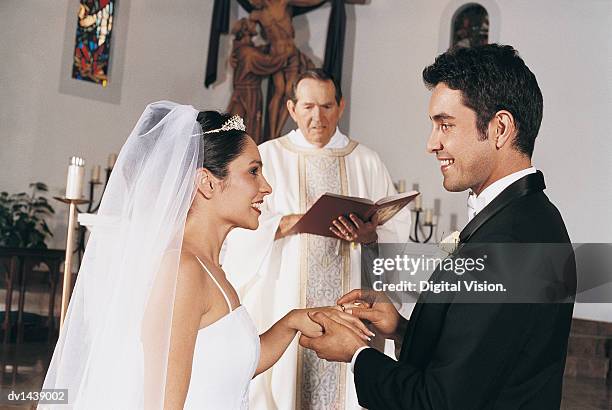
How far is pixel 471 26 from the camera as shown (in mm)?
10023

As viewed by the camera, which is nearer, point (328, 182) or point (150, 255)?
point (150, 255)

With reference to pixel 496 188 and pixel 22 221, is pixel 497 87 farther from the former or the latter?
pixel 22 221

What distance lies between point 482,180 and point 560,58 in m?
7.85

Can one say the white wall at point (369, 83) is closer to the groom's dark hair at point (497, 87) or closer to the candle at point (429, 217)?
the candle at point (429, 217)

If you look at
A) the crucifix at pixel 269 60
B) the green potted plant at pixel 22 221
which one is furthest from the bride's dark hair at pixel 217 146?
the crucifix at pixel 269 60

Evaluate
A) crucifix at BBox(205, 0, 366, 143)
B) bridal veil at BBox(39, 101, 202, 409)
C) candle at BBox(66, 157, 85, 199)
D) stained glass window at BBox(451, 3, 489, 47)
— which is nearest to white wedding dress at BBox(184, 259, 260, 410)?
bridal veil at BBox(39, 101, 202, 409)

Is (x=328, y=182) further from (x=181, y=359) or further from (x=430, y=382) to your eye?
(x=430, y=382)

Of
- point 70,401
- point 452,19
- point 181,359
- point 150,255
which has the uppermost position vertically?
point 452,19

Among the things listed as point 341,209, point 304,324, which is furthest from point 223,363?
point 341,209

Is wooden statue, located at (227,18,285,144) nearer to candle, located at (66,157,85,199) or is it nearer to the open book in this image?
candle, located at (66,157,85,199)

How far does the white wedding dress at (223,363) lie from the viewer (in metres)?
2.22

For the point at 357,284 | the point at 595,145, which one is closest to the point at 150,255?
the point at 357,284

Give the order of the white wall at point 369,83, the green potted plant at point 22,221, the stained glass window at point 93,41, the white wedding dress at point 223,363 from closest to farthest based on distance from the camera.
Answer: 1. the white wedding dress at point 223,363
2. the green potted plant at point 22,221
3. the white wall at point 369,83
4. the stained glass window at point 93,41

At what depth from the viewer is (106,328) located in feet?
7.10
